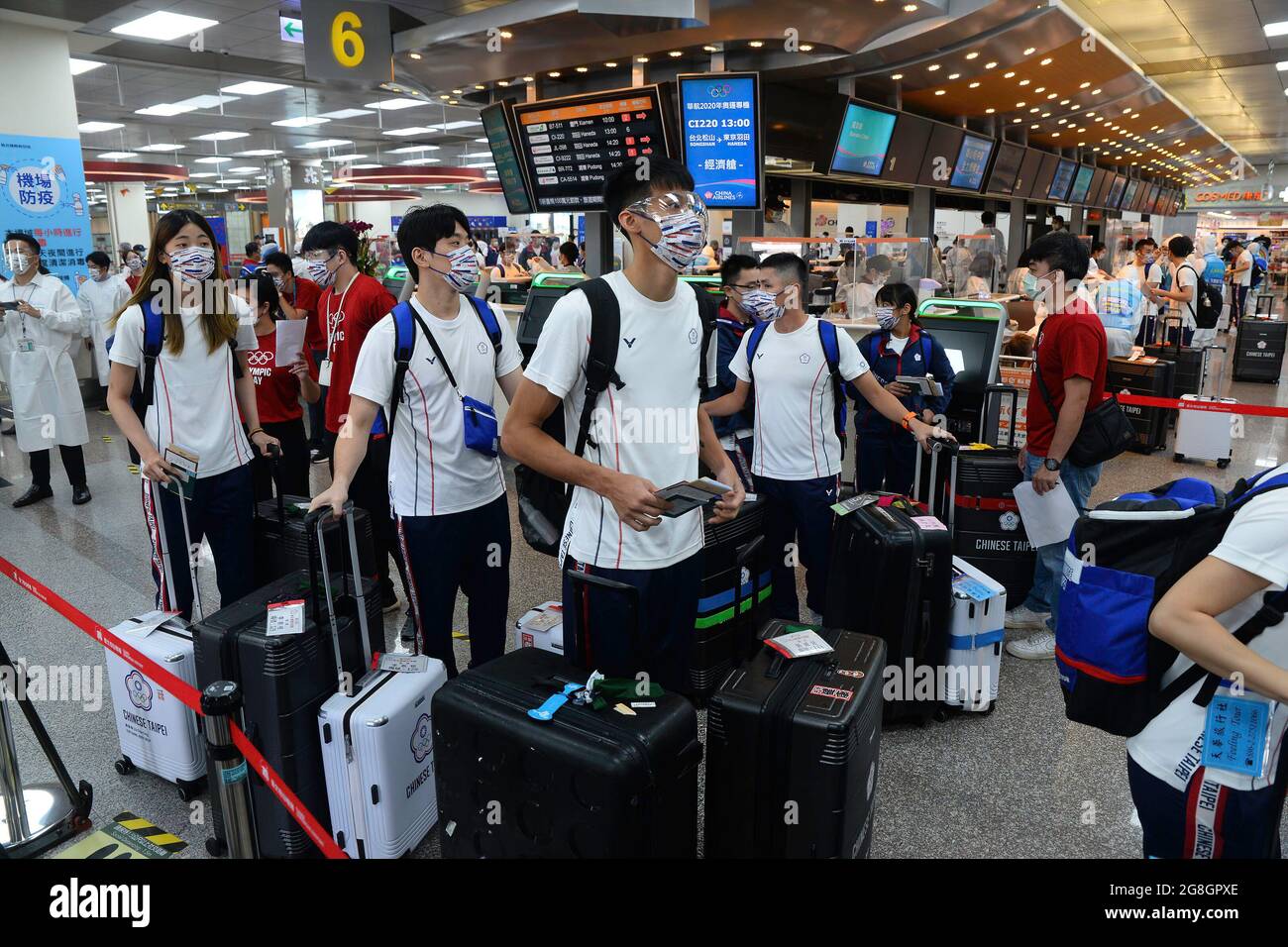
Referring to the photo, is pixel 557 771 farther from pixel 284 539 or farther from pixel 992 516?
pixel 992 516

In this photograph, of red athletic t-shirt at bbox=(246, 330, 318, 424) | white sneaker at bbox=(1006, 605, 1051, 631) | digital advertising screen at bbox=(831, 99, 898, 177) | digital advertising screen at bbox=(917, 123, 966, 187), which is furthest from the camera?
digital advertising screen at bbox=(917, 123, 966, 187)

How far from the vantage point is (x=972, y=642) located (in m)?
3.23

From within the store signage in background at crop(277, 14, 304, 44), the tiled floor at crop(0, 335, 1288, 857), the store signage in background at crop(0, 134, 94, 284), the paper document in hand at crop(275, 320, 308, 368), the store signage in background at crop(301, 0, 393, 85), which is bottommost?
the tiled floor at crop(0, 335, 1288, 857)

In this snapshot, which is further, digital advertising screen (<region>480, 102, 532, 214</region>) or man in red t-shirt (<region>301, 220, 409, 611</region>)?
digital advertising screen (<region>480, 102, 532, 214</region>)

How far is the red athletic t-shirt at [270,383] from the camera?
14.2ft

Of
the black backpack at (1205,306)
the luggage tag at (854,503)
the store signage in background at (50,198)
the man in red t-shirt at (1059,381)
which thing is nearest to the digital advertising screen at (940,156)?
the black backpack at (1205,306)

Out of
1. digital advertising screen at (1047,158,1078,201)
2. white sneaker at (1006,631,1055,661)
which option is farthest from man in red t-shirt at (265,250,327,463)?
digital advertising screen at (1047,158,1078,201)

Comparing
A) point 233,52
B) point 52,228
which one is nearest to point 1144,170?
point 233,52

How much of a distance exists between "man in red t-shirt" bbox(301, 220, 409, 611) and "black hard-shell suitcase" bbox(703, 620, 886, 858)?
1.67 metres

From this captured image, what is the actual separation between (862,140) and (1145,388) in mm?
3740

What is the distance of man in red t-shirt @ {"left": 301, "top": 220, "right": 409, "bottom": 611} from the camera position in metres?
3.50

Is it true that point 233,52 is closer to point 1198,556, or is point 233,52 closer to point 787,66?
point 787,66

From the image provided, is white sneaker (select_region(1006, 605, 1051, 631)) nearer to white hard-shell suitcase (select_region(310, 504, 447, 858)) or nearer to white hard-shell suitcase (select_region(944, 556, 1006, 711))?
white hard-shell suitcase (select_region(944, 556, 1006, 711))
